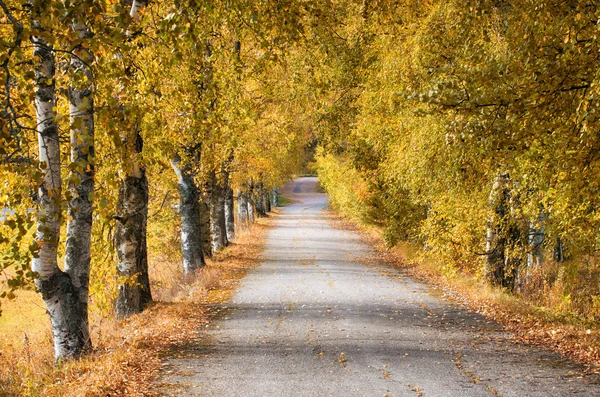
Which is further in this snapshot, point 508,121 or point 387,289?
point 387,289

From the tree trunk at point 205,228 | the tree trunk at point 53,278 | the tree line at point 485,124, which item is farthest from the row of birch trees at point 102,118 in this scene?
the tree trunk at point 205,228

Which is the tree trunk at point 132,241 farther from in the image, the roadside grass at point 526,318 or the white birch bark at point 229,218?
the white birch bark at point 229,218

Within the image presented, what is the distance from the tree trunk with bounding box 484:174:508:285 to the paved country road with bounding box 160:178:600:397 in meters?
1.75

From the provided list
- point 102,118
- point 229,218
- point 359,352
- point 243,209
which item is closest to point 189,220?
point 359,352

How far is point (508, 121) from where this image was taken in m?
6.93

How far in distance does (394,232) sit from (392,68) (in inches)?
399

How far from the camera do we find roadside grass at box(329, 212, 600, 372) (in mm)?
9250

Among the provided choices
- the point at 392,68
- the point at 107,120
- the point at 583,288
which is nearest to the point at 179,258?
the point at 392,68

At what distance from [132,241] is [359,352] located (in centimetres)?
512

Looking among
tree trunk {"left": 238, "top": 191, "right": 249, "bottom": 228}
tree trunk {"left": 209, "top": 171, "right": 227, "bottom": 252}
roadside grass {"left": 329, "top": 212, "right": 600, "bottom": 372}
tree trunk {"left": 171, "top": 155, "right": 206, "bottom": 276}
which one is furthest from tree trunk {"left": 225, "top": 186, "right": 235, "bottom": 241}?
roadside grass {"left": 329, "top": 212, "right": 600, "bottom": 372}

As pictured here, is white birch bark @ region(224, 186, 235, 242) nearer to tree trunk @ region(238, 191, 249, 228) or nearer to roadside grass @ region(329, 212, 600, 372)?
tree trunk @ region(238, 191, 249, 228)

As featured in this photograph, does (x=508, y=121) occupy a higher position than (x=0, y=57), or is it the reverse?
(x=0, y=57)

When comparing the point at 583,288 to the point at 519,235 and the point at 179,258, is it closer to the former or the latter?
the point at 519,235

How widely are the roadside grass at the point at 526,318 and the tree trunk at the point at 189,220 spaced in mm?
6552
